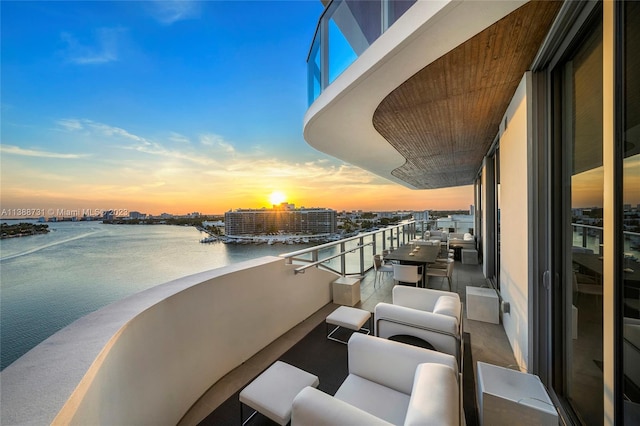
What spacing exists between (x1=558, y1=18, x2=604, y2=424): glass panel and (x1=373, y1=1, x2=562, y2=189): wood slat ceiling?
0.36 meters

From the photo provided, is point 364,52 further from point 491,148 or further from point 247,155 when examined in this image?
point 247,155

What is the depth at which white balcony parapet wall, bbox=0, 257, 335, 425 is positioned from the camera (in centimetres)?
95

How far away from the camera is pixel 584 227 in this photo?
5.11 feet

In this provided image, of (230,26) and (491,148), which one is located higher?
(230,26)

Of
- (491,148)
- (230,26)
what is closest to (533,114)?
(491,148)

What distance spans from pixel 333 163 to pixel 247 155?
14.9 ft

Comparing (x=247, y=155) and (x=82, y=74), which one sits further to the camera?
(x=247, y=155)

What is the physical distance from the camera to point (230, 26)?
20.0ft

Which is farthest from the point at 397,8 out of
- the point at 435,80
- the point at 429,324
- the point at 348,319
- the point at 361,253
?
the point at 361,253

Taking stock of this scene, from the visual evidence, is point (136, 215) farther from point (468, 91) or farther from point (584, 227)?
point (584, 227)

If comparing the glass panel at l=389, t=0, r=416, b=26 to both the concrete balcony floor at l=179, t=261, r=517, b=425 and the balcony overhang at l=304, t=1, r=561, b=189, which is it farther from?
the concrete balcony floor at l=179, t=261, r=517, b=425

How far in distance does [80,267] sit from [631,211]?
6676mm

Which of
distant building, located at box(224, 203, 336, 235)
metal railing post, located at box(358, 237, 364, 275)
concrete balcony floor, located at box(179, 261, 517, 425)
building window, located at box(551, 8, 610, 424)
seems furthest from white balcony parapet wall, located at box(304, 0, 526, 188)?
distant building, located at box(224, 203, 336, 235)

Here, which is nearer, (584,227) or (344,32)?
(584,227)
